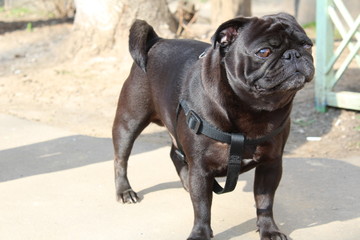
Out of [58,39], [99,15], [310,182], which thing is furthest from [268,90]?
[58,39]

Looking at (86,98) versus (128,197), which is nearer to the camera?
(128,197)

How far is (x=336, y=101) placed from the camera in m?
7.07

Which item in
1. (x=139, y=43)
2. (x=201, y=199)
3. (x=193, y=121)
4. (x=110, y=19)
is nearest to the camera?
(x=193, y=121)

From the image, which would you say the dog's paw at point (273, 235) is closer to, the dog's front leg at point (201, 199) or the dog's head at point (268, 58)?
the dog's front leg at point (201, 199)

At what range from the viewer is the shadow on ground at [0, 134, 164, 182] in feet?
17.8

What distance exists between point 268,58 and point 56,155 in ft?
9.23

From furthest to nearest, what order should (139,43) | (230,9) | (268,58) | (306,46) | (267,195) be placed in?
(230,9) < (139,43) < (267,195) < (306,46) < (268,58)

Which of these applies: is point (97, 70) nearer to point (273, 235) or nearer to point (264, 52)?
point (273, 235)

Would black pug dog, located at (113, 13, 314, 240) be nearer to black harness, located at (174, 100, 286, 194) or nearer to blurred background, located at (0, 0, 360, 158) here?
black harness, located at (174, 100, 286, 194)

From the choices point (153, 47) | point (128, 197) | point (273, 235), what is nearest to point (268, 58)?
point (273, 235)

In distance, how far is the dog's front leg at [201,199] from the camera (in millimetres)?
3926

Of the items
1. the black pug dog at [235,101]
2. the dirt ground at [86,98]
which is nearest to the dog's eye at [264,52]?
the black pug dog at [235,101]

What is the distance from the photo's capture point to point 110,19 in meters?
8.84

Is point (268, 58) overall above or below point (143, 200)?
above
